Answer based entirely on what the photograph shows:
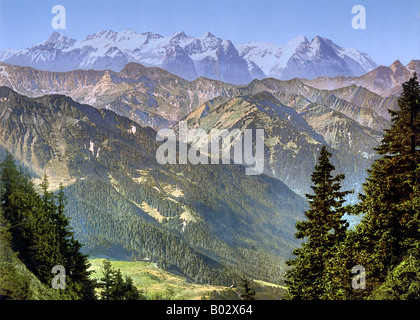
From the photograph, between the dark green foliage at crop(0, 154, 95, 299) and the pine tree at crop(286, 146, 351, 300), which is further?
the pine tree at crop(286, 146, 351, 300)

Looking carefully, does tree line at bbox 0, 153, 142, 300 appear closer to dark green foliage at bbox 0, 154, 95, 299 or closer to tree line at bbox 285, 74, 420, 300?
dark green foliage at bbox 0, 154, 95, 299

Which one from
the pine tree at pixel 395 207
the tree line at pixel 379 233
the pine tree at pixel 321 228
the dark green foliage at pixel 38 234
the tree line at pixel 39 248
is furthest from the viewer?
the pine tree at pixel 321 228

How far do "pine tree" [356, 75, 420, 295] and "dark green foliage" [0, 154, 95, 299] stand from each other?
Result: 70.5 feet

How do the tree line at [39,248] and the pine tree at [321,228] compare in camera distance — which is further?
the pine tree at [321,228]

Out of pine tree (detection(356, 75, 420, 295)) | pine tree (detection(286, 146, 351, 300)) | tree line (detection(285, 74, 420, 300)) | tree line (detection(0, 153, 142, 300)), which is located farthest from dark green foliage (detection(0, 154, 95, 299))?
pine tree (detection(356, 75, 420, 295))

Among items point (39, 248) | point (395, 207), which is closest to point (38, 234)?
point (39, 248)

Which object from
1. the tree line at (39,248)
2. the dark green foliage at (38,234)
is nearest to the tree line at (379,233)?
the tree line at (39,248)

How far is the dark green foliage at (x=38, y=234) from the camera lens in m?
35.6

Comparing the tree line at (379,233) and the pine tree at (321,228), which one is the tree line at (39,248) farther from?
the tree line at (379,233)

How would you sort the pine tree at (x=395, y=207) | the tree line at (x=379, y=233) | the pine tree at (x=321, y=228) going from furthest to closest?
the pine tree at (x=321, y=228)
the pine tree at (x=395, y=207)
the tree line at (x=379, y=233)

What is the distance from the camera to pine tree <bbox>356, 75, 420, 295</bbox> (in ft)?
103

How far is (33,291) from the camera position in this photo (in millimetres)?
29422

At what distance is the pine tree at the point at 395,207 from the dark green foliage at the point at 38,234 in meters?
21.5
